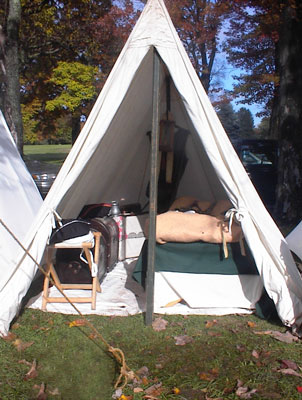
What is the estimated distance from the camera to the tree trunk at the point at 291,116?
823 centimetres

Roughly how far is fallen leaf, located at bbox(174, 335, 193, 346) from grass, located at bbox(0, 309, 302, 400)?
31mm

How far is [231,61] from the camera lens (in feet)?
65.3

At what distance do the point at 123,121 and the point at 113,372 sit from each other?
9.22 feet

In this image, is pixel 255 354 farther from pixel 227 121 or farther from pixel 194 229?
pixel 227 121

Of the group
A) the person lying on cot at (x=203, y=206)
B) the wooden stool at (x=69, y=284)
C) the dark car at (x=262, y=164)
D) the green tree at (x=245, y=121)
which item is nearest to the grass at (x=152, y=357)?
the wooden stool at (x=69, y=284)

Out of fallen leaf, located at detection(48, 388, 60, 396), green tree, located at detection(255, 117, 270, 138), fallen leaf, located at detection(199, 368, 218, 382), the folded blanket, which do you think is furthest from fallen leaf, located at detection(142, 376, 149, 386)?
green tree, located at detection(255, 117, 270, 138)

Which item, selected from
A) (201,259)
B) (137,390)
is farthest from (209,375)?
(201,259)

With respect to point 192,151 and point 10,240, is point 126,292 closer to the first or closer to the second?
point 10,240

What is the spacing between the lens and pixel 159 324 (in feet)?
13.0

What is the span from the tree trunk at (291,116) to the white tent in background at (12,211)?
488 centimetres

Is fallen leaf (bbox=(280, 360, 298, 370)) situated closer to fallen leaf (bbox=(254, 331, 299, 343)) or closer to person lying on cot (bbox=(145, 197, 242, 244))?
fallen leaf (bbox=(254, 331, 299, 343))

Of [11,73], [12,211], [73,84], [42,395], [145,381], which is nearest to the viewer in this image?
[42,395]

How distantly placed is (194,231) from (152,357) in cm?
135

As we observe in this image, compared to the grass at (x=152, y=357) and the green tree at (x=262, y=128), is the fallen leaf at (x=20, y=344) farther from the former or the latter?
the green tree at (x=262, y=128)
